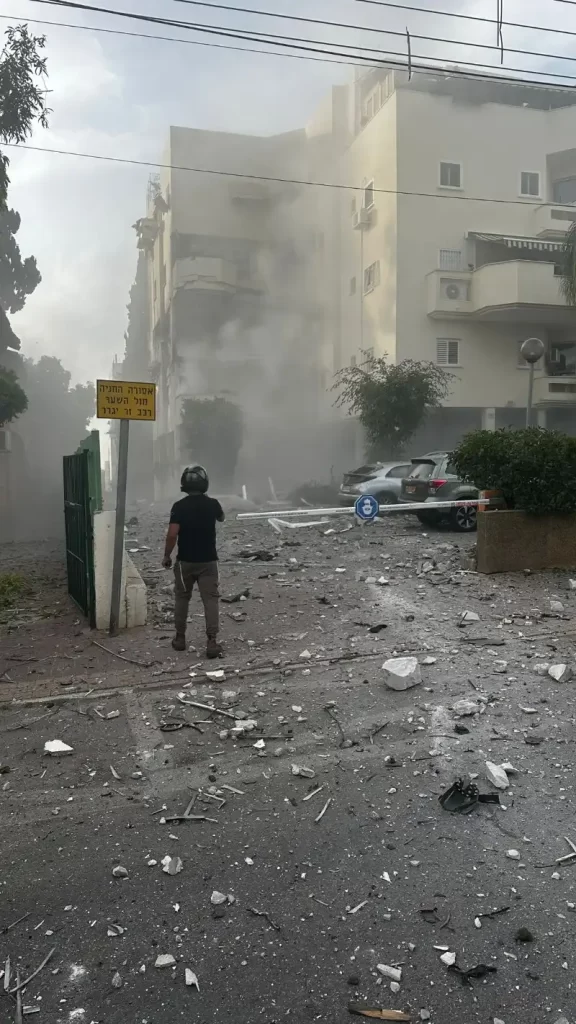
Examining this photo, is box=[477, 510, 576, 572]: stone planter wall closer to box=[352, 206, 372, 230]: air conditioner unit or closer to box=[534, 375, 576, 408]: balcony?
box=[534, 375, 576, 408]: balcony

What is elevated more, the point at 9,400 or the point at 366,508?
the point at 9,400

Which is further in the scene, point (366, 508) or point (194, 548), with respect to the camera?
point (366, 508)

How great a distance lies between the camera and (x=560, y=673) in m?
4.98

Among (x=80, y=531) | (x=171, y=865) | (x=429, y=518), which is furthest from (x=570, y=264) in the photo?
(x=171, y=865)

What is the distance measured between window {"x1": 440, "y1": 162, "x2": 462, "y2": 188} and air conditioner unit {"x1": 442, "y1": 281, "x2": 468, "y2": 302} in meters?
3.71

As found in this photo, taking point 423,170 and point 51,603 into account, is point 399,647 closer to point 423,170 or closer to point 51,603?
point 51,603

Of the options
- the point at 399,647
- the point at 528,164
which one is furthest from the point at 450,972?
the point at 528,164

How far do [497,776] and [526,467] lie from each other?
4.98 meters

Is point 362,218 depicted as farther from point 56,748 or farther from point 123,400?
point 56,748

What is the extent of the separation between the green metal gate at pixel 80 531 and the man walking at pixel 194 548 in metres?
1.12

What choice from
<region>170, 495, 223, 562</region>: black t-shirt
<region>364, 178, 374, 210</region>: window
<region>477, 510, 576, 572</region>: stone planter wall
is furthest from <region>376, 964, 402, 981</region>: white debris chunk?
<region>364, 178, 374, 210</region>: window

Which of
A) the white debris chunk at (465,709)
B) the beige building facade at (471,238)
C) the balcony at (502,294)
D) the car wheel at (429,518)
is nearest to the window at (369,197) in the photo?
the beige building facade at (471,238)

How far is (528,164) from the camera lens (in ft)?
90.4

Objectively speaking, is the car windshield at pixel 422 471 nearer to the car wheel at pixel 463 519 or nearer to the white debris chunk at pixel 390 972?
the car wheel at pixel 463 519
